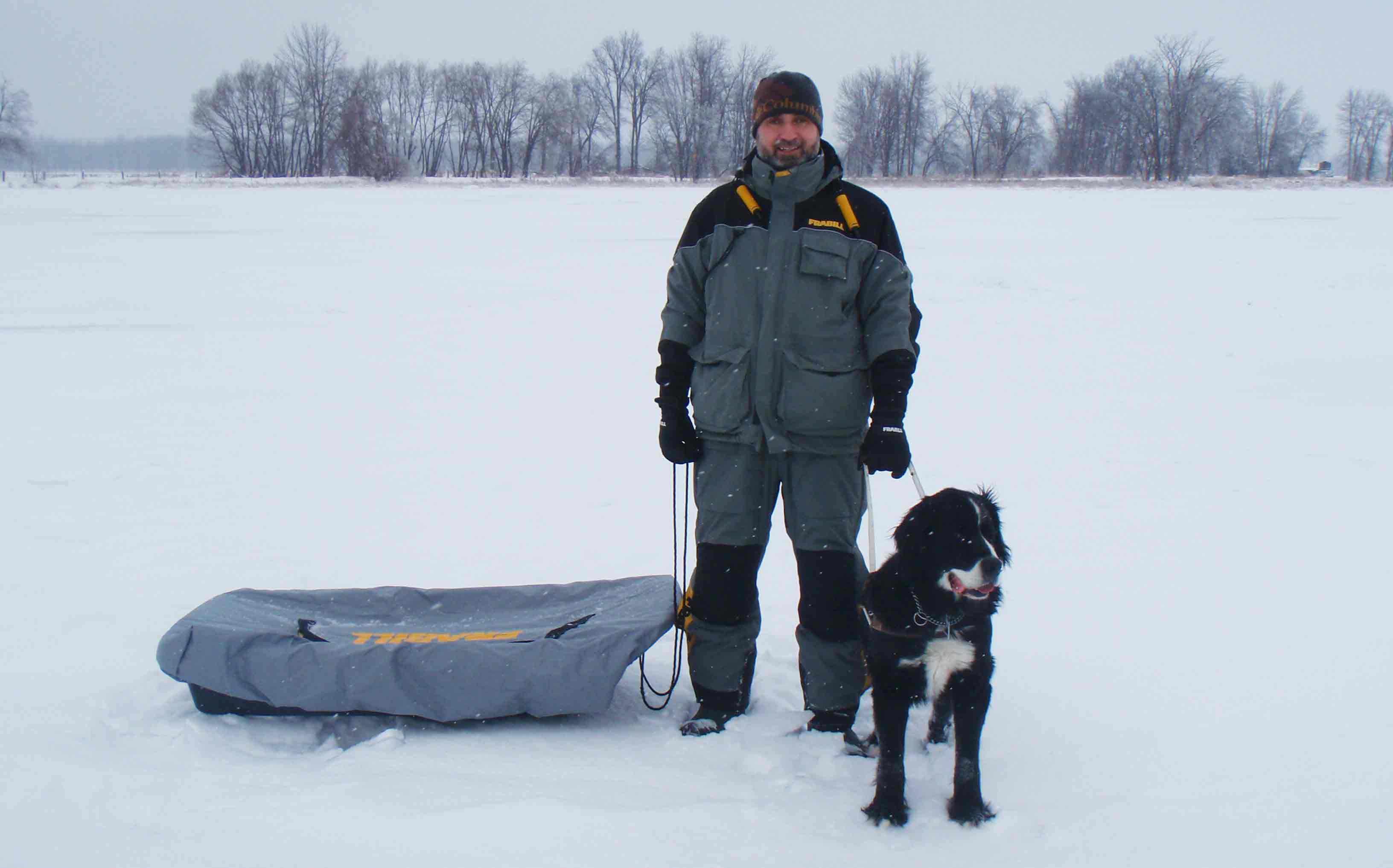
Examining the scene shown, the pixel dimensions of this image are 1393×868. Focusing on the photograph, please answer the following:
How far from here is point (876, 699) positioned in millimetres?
2527

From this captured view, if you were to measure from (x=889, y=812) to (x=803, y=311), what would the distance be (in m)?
1.33

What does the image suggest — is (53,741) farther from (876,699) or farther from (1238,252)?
(1238,252)

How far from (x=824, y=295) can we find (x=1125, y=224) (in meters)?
20.3

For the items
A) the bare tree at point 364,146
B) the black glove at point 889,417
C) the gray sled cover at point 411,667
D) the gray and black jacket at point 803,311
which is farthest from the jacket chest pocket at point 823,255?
the bare tree at point 364,146

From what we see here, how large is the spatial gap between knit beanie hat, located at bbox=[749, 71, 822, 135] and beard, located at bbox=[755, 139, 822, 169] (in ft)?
0.23

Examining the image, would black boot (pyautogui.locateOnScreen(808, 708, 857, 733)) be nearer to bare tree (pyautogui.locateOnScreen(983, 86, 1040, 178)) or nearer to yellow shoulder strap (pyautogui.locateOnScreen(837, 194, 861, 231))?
yellow shoulder strap (pyautogui.locateOnScreen(837, 194, 861, 231))

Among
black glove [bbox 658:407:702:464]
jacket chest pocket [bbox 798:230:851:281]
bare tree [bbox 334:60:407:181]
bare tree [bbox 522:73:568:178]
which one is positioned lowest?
black glove [bbox 658:407:702:464]

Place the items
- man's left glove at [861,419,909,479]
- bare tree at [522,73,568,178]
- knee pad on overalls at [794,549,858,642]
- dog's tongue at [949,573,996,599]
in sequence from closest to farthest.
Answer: dog's tongue at [949,573,996,599]
man's left glove at [861,419,909,479]
knee pad on overalls at [794,549,858,642]
bare tree at [522,73,568,178]

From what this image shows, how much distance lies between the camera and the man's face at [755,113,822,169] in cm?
280

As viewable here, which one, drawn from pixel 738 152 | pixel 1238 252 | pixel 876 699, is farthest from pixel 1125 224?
pixel 738 152

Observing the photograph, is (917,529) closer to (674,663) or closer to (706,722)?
(706,722)

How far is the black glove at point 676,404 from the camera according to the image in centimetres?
296

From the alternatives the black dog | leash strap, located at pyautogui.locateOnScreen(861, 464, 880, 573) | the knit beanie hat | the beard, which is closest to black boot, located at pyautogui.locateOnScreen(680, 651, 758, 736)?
leash strap, located at pyautogui.locateOnScreen(861, 464, 880, 573)

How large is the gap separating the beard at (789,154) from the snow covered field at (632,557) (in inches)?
65.4
